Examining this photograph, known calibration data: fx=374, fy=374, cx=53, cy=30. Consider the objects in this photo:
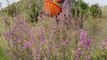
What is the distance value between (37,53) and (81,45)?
45cm

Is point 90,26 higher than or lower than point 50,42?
lower

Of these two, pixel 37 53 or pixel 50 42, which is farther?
pixel 50 42

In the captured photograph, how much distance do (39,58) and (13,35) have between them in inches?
28.6

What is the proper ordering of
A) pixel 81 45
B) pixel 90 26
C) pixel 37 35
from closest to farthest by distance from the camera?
pixel 81 45
pixel 37 35
pixel 90 26

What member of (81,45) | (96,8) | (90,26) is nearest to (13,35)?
(81,45)

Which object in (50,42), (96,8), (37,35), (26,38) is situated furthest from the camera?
(96,8)

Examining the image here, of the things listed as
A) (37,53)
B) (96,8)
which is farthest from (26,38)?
(96,8)

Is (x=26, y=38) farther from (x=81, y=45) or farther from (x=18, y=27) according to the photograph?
(x=81, y=45)

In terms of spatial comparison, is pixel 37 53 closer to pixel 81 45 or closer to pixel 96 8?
pixel 81 45

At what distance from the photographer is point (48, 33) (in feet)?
14.2

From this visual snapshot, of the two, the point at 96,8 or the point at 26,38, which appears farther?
the point at 96,8

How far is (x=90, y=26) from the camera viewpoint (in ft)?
24.5

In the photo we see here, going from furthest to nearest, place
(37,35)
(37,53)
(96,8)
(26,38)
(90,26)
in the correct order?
(96,8) < (90,26) < (26,38) < (37,35) < (37,53)

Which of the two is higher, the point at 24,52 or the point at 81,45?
the point at 81,45
